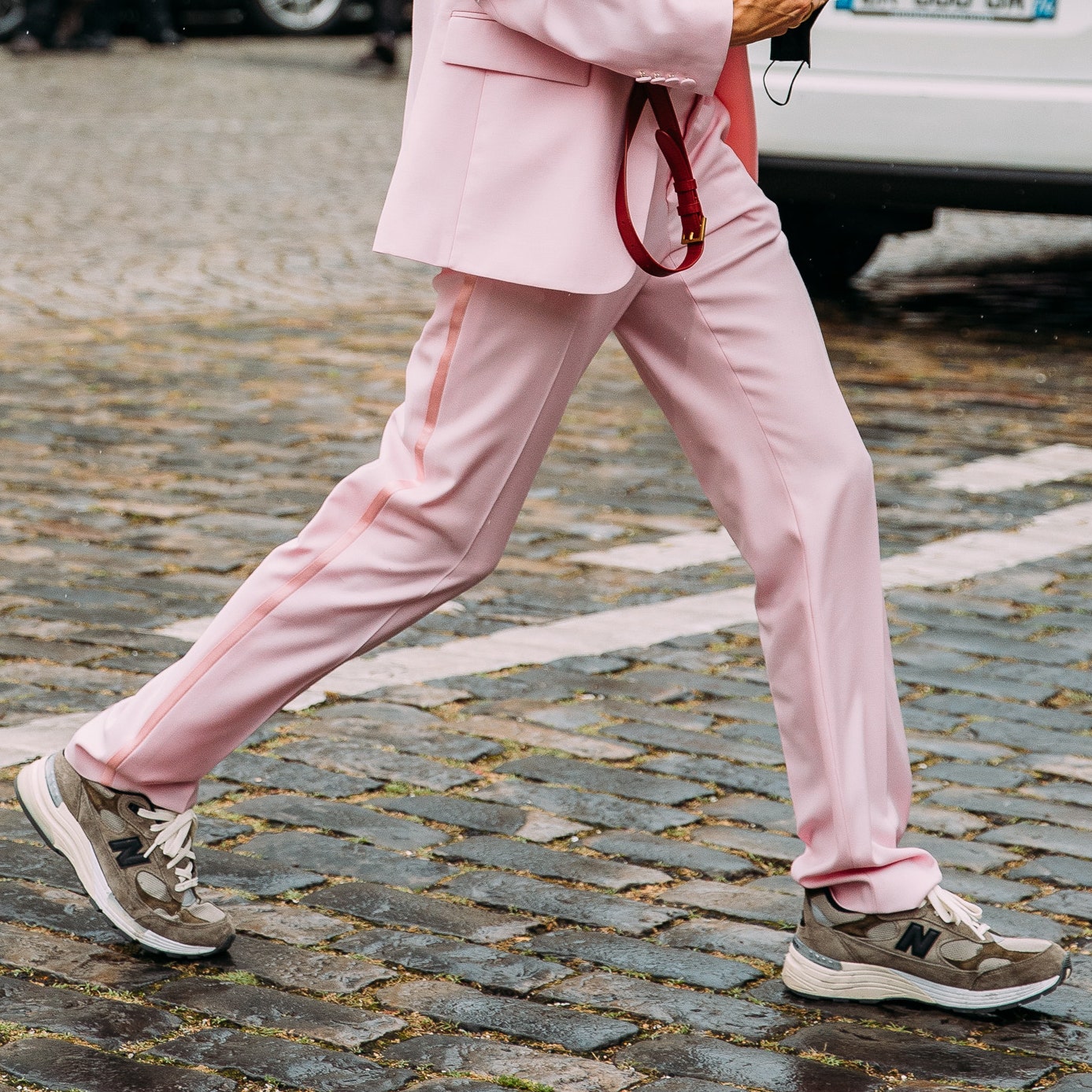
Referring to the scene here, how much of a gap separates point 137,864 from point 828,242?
610 centimetres

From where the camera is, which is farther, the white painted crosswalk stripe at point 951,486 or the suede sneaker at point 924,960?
the white painted crosswalk stripe at point 951,486

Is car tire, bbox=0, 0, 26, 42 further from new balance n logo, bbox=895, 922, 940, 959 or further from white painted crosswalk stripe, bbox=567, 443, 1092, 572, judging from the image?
new balance n logo, bbox=895, 922, 940, 959

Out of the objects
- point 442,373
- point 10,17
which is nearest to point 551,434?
point 442,373

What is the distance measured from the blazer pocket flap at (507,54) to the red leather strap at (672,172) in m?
0.07

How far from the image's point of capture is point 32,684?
394 centimetres

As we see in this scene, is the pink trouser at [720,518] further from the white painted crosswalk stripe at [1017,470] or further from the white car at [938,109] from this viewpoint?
the white car at [938,109]

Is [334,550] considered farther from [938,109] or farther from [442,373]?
[938,109]

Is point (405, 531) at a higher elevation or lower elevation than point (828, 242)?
higher

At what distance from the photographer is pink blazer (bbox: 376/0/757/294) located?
8.41 feet

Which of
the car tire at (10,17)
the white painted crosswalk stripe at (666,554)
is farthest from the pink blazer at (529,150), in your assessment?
the car tire at (10,17)

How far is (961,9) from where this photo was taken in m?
6.73

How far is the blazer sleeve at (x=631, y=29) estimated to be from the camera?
2492 mm

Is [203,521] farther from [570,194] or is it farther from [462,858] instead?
[570,194]

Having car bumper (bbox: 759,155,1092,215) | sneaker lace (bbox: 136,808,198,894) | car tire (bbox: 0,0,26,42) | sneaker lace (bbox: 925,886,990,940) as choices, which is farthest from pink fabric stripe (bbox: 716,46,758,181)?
car tire (bbox: 0,0,26,42)
